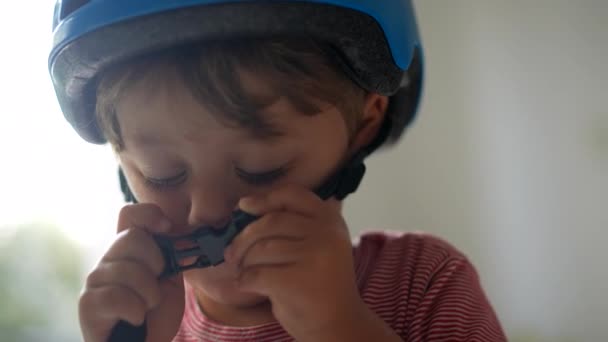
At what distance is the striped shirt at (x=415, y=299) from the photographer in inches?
25.7

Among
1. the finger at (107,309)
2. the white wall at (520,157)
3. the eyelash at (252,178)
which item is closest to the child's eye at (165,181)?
the eyelash at (252,178)

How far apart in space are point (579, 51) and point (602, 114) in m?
0.11

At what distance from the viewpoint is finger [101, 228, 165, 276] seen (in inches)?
21.8

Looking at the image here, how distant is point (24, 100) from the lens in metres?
1.12

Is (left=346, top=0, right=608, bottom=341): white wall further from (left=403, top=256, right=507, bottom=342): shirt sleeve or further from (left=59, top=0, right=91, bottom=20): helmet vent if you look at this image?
(left=59, top=0, right=91, bottom=20): helmet vent

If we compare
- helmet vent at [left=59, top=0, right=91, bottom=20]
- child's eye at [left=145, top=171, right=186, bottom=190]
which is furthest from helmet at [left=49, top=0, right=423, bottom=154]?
child's eye at [left=145, top=171, right=186, bottom=190]

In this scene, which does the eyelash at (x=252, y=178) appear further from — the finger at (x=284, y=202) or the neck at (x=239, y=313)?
the neck at (x=239, y=313)

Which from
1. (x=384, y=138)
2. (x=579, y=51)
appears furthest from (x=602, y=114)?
(x=384, y=138)

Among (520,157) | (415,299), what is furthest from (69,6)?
(520,157)

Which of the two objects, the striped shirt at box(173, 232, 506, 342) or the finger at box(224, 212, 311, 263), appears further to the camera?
the striped shirt at box(173, 232, 506, 342)

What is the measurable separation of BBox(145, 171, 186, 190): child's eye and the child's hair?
0.08 metres

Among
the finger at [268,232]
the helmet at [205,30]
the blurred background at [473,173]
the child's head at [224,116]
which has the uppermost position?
the helmet at [205,30]

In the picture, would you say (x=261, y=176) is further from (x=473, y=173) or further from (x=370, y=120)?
(x=473, y=173)

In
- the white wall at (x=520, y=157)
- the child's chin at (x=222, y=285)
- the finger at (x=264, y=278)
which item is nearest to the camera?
the finger at (x=264, y=278)
